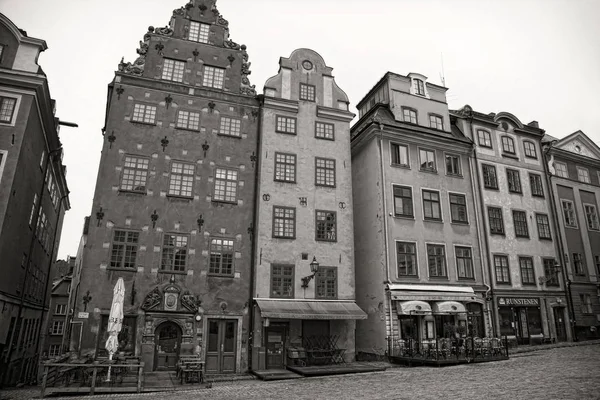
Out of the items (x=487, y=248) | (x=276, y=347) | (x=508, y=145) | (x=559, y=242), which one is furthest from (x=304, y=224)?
(x=559, y=242)

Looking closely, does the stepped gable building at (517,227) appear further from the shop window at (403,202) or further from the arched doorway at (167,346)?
the arched doorway at (167,346)

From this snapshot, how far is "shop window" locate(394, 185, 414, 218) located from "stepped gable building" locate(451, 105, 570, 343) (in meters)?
5.64

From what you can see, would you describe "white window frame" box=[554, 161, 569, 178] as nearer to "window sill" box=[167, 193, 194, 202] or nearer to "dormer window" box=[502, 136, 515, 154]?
"dormer window" box=[502, 136, 515, 154]

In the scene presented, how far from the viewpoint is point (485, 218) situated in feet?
92.6

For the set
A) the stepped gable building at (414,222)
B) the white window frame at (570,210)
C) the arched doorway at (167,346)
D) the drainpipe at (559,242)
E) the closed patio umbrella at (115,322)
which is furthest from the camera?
the white window frame at (570,210)

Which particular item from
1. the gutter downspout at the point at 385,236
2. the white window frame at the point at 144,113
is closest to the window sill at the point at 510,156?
the gutter downspout at the point at 385,236

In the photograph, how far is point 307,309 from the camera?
21562mm

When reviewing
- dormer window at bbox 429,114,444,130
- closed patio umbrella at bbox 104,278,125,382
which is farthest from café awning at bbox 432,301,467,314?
closed patio umbrella at bbox 104,278,125,382

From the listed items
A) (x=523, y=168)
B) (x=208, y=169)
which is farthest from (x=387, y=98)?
(x=208, y=169)

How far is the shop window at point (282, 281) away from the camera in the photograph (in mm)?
22188

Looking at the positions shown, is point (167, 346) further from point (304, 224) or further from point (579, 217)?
point (579, 217)

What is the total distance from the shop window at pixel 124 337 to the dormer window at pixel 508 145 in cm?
2764

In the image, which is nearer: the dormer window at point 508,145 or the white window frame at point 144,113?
the white window frame at point 144,113

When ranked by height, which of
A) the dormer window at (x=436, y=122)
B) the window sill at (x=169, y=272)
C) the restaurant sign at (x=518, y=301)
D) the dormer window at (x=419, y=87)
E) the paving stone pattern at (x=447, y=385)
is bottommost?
the paving stone pattern at (x=447, y=385)
